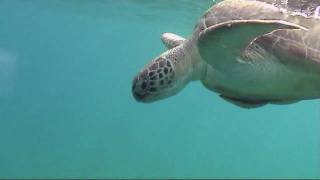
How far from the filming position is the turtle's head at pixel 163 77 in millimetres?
2920

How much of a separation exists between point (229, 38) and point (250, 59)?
0.34 metres

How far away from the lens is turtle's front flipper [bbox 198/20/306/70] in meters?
2.38

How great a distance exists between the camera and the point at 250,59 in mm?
2861

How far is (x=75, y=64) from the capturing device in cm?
6612

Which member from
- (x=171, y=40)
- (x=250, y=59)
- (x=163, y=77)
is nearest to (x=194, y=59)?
(x=163, y=77)

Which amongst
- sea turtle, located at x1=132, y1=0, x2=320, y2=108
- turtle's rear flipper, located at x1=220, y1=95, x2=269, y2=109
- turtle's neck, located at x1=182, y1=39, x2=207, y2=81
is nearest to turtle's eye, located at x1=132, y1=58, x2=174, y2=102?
sea turtle, located at x1=132, y1=0, x2=320, y2=108

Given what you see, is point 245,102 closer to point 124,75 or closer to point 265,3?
point 265,3

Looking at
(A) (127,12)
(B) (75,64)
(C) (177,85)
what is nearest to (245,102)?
(C) (177,85)

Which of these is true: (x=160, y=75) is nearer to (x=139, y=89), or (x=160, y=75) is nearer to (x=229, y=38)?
(x=139, y=89)

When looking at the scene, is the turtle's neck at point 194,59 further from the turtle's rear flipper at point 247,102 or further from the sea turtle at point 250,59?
the turtle's rear flipper at point 247,102

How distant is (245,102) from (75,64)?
210 ft

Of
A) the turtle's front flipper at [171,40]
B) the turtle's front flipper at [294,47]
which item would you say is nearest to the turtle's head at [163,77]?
the turtle's front flipper at [294,47]

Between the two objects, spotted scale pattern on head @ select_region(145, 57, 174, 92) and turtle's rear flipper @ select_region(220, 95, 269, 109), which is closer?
spotted scale pattern on head @ select_region(145, 57, 174, 92)

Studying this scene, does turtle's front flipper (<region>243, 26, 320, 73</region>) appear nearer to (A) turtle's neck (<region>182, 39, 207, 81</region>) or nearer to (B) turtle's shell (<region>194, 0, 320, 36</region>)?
(B) turtle's shell (<region>194, 0, 320, 36</region>)
